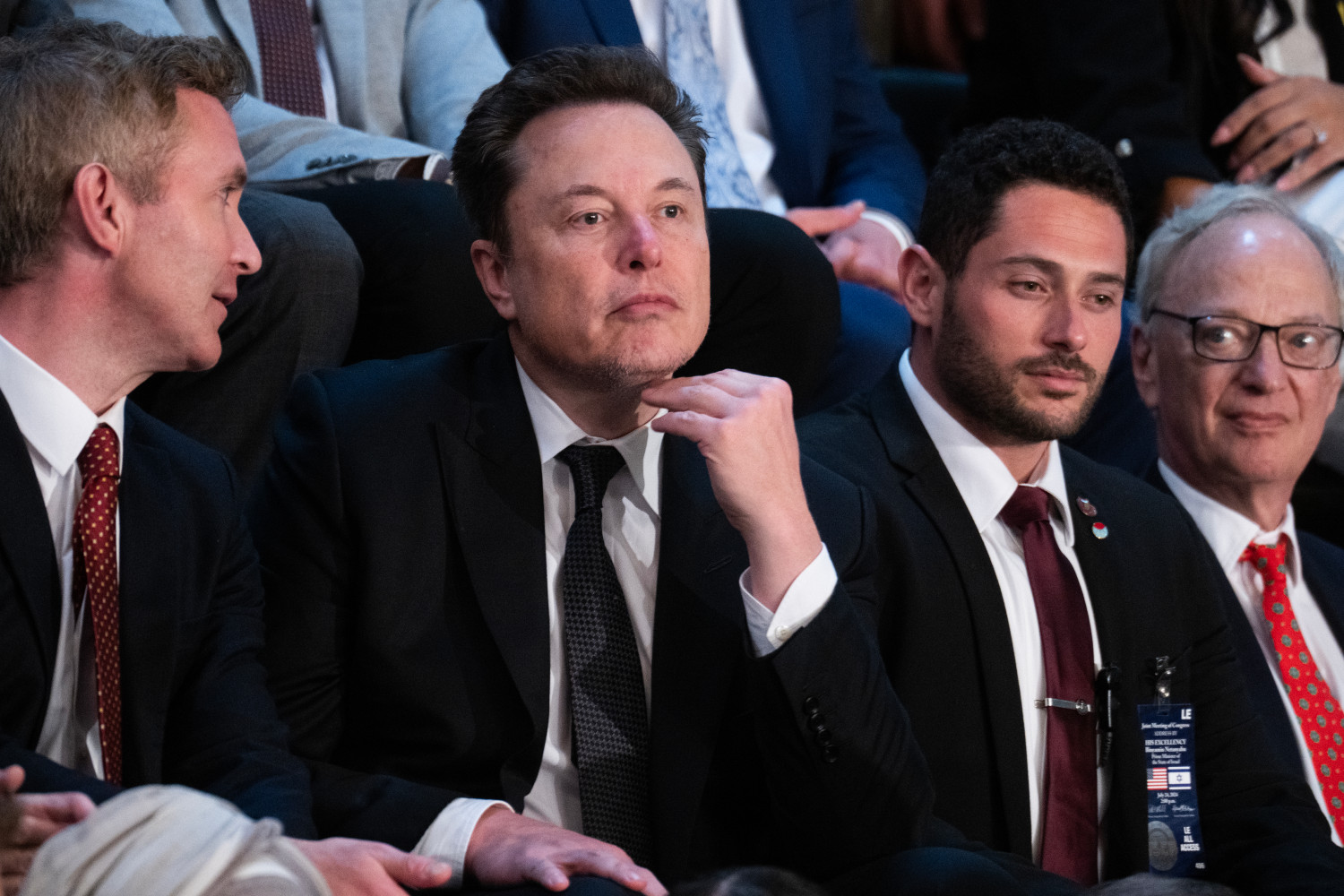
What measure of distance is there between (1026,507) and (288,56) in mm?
1314

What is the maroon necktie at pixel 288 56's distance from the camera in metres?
2.27

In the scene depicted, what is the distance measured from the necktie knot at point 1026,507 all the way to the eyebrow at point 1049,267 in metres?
0.31

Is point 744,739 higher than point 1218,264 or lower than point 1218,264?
lower

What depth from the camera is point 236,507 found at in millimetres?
1579

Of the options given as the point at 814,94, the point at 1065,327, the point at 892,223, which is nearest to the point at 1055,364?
the point at 1065,327

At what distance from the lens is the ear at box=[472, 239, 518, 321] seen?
5.93 feet

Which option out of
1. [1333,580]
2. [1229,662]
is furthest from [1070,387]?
[1333,580]

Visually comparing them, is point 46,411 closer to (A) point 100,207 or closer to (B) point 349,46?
(A) point 100,207

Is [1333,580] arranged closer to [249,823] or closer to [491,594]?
[491,594]

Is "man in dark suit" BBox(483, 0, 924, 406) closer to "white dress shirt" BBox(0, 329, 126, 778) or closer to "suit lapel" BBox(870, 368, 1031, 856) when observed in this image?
"suit lapel" BBox(870, 368, 1031, 856)

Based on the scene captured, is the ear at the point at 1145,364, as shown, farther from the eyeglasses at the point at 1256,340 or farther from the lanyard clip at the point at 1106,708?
the lanyard clip at the point at 1106,708

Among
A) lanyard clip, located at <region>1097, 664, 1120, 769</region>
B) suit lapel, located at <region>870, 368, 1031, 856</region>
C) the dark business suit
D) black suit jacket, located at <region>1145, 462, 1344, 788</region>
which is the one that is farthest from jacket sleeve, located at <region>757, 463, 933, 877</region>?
the dark business suit

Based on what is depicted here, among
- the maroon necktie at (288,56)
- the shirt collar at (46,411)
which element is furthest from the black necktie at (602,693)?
the maroon necktie at (288,56)

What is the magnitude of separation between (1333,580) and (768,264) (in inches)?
45.0
